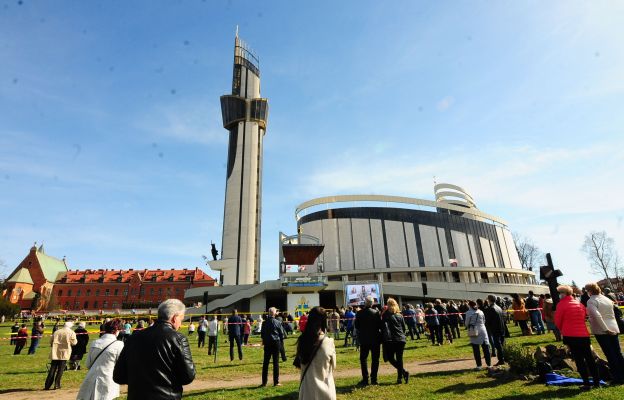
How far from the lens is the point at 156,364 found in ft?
10.6

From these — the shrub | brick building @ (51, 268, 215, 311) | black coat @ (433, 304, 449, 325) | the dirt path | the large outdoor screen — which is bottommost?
the dirt path

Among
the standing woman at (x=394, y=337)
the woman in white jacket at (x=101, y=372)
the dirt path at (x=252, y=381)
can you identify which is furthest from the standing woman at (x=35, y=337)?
the standing woman at (x=394, y=337)

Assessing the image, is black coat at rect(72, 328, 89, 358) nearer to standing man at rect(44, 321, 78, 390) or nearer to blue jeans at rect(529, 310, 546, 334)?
standing man at rect(44, 321, 78, 390)

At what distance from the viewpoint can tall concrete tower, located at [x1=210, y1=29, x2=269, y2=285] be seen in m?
52.1

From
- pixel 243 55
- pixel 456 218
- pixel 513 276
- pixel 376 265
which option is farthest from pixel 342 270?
pixel 243 55

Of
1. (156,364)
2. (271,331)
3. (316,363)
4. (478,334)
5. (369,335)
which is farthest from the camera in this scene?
(478,334)

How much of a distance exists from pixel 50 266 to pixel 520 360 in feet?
357

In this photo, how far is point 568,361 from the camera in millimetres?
7938

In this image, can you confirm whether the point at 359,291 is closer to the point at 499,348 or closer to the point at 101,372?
the point at 499,348

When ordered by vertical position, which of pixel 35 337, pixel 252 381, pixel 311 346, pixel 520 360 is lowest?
pixel 252 381

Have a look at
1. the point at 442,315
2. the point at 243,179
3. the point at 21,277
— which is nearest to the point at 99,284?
the point at 21,277

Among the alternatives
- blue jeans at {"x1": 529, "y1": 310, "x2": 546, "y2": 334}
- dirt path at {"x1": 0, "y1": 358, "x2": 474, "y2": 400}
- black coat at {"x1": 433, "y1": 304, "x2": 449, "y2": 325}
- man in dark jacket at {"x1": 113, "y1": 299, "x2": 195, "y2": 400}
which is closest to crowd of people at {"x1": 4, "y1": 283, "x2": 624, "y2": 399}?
man in dark jacket at {"x1": 113, "y1": 299, "x2": 195, "y2": 400}

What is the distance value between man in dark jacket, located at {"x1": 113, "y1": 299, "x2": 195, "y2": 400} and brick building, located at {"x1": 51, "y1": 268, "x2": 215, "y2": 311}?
9063 centimetres

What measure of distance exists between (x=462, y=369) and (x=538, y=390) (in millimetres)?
2494
